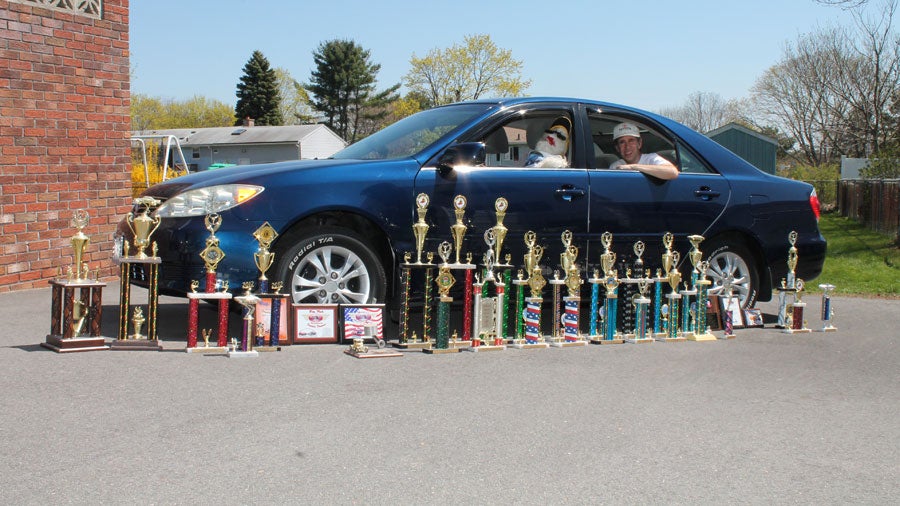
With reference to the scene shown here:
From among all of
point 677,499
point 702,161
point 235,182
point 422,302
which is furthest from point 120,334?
point 702,161

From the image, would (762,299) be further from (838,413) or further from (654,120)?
(838,413)

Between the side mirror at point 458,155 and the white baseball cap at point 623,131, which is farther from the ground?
the white baseball cap at point 623,131

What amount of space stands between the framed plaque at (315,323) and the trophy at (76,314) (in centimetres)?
112

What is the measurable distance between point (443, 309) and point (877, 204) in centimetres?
1850

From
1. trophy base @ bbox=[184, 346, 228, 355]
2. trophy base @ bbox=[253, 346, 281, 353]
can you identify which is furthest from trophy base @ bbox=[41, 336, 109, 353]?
trophy base @ bbox=[253, 346, 281, 353]

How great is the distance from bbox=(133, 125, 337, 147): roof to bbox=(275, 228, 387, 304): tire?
60.8 m

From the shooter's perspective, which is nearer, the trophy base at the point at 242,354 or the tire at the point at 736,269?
the trophy base at the point at 242,354

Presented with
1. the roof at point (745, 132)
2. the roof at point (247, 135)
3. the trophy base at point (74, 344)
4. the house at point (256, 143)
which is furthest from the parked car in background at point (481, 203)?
the roof at point (247, 135)

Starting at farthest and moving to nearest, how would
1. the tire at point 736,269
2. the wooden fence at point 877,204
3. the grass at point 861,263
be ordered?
the wooden fence at point 877,204 → the grass at point 861,263 → the tire at point 736,269

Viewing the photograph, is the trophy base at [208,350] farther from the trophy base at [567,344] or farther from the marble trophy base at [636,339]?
the marble trophy base at [636,339]

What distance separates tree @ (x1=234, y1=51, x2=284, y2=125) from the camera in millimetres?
76062

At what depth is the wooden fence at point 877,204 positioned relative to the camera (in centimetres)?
1938

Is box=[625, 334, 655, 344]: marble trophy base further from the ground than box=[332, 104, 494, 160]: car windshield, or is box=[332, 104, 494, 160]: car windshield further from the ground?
box=[332, 104, 494, 160]: car windshield

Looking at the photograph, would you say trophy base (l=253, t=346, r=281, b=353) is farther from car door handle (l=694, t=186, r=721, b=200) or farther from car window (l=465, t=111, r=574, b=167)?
car door handle (l=694, t=186, r=721, b=200)
